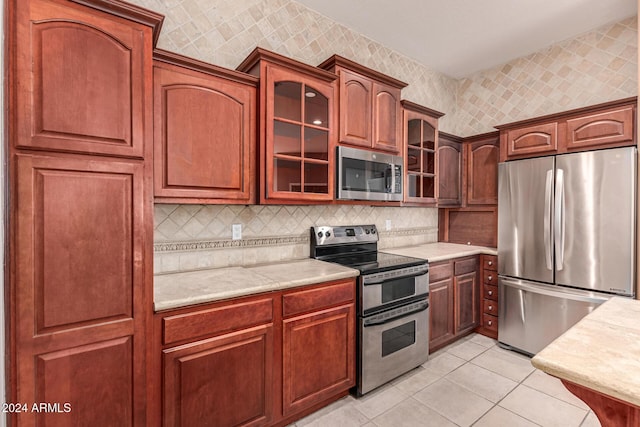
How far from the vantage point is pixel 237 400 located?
64.1 inches

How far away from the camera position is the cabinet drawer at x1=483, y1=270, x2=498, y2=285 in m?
3.10

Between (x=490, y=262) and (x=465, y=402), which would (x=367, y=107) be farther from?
(x=465, y=402)

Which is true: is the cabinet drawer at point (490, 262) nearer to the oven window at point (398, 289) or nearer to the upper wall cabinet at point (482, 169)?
the upper wall cabinet at point (482, 169)

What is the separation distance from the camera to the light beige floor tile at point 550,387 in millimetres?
2131

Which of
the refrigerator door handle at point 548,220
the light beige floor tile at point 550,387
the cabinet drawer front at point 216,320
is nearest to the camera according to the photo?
the cabinet drawer front at point 216,320

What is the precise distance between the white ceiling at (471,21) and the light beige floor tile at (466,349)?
124 inches

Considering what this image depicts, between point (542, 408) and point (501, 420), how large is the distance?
1.22ft

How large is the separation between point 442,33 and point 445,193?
1.65 meters

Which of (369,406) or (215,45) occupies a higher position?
(215,45)

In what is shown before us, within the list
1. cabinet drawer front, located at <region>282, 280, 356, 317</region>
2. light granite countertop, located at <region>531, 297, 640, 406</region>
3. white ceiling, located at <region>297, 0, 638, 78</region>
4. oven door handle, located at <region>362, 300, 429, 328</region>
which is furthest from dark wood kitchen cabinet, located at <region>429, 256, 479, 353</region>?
white ceiling, located at <region>297, 0, 638, 78</region>

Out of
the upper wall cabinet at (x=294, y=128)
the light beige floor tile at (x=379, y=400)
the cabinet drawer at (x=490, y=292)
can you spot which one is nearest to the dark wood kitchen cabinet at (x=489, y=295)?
the cabinet drawer at (x=490, y=292)

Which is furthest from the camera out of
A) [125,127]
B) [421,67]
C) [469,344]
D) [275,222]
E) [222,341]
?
[421,67]

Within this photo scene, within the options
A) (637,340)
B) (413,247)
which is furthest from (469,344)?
(637,340)

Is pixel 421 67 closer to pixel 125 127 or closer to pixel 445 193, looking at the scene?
pixel 445 193
